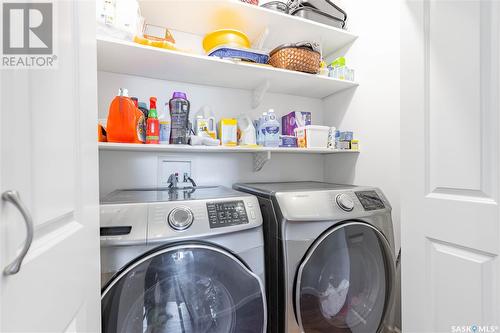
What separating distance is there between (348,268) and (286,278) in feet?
1.28

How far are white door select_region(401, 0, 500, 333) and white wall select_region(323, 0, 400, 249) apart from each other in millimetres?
616

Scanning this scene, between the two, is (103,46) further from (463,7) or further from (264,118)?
(463,7)

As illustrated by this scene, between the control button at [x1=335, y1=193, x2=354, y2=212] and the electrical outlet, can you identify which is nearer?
the control button at [x1=335, y1=193, x2=354, y2=212]

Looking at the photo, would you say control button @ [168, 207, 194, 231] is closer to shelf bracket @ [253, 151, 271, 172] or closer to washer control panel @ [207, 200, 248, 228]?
washer control panel @ [207, 200, 248, 228]

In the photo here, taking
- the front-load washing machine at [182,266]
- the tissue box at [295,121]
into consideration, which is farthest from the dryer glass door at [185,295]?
the tissue box at [295,121]

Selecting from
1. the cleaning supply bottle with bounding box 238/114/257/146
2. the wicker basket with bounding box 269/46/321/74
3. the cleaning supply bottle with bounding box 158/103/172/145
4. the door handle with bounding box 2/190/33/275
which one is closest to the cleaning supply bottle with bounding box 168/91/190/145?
the cleaning supply bottle with bounding box 158/103/172/145

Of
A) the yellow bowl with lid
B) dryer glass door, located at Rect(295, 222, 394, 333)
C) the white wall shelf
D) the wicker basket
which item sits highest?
the yellow bowl with lid

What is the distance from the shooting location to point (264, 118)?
150 centimetres

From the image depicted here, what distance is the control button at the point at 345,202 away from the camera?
3.67 feet

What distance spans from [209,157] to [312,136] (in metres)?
0.75

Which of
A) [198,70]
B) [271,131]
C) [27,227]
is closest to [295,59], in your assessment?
[271,131]

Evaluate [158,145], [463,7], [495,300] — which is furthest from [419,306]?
[158,145]
